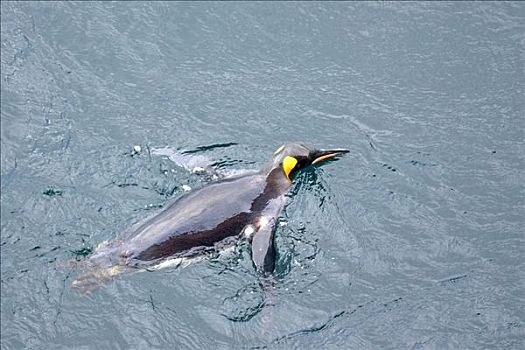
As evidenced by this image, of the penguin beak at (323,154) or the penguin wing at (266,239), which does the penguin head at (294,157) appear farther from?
the penguin wing at (266,239)

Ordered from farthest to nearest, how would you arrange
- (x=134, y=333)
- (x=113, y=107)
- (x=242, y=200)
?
(x=113, y=107)
(x=242, y=200)
(x=134, y=333)

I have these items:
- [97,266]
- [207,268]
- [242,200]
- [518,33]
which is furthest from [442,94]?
[97,266]

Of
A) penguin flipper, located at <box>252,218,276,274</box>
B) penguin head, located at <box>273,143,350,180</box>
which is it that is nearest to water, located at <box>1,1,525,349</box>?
penguin flipper, located at <box>252,218,276,274</box>

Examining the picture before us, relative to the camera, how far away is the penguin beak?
420 inches

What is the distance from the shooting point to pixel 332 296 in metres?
9.55

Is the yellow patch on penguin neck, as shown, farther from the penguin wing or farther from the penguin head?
the penguin wing

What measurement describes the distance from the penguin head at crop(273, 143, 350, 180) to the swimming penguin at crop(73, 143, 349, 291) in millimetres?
229

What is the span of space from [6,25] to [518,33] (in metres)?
8.78

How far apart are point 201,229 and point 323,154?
2.30 metres

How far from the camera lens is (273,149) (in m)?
11.3

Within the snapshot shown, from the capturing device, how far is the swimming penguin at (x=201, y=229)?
9.34 meters

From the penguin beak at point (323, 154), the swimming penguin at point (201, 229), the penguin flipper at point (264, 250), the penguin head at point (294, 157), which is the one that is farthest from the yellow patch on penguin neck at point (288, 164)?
the penguin flipper at point (264, 250)

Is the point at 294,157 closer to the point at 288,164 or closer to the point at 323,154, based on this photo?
the point at 288,164

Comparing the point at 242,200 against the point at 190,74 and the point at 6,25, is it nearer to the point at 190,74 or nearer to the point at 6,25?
the point at 190,74
